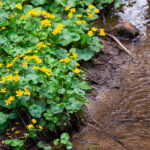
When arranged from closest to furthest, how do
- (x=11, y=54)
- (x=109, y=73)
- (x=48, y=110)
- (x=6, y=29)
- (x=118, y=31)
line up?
1. (x=48, y=110)
2. (x=11, y=54)
3. (x=6, y=29)
4. (x=109, y=73)
5. (x=118, y=31)

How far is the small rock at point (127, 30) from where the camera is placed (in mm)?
4823

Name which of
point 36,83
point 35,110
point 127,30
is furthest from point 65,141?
point 127,30

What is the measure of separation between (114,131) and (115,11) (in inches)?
129

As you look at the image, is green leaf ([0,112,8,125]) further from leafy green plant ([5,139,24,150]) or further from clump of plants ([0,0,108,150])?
leafy green plant ([5,139,24,150])

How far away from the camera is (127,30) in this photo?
15.8 ft

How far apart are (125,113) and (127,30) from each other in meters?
2.02

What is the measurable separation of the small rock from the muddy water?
0.25 meters

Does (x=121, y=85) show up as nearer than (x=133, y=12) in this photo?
Yes

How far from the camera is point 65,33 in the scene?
12.7 feet

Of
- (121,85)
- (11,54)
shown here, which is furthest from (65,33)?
(121,85)

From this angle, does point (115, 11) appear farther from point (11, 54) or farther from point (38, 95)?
point (38, 95)

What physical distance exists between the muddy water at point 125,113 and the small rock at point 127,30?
25 cm

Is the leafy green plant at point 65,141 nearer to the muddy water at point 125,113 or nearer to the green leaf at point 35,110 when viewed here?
the muddy water at point 125,113

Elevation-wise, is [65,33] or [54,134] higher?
[65,33]
